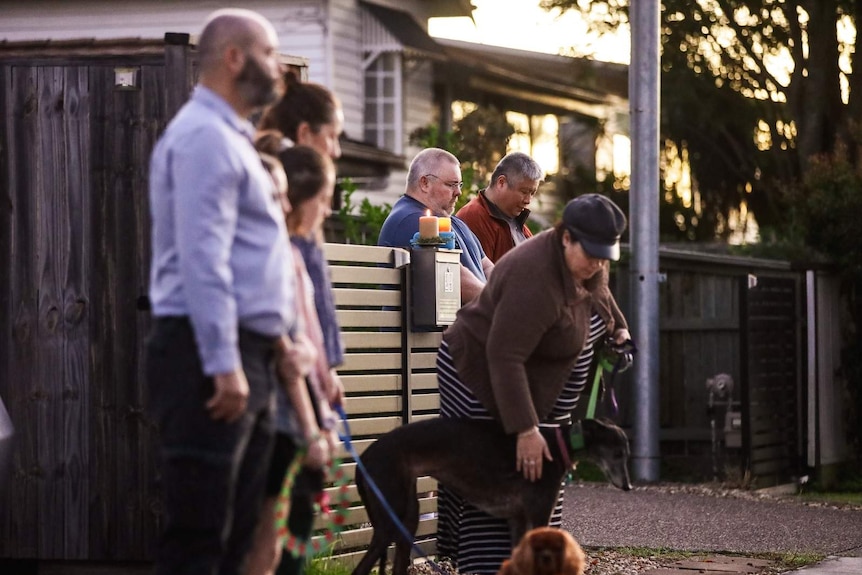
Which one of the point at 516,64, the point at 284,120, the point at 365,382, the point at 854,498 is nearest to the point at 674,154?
the point at 516,64

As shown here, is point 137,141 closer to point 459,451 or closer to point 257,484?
point 459,451

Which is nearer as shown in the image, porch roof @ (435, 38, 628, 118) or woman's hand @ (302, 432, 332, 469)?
woman's hand @ (302, 432, 332, 469)

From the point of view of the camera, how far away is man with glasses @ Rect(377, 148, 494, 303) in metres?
7.66

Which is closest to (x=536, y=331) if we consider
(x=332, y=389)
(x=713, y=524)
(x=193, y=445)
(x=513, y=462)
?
(x=513, y=462)

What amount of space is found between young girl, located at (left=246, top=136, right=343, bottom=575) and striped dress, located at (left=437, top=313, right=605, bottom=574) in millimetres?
1362

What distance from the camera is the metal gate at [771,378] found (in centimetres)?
1275

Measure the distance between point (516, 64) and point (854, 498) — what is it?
22.3 m

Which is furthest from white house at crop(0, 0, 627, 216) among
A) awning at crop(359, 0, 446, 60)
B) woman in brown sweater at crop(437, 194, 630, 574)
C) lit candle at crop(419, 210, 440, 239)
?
woman in brown sweater at crop(437, 194, 630, 574)

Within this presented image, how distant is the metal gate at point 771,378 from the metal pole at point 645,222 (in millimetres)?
728

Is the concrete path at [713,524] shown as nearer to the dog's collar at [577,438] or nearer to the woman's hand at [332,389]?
the dog's collar at [577,438]

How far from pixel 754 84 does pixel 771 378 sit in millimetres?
14254

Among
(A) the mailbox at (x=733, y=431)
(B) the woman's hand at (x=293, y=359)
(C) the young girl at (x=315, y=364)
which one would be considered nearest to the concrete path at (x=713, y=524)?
(A) the mailbox at (x=733, y=431)

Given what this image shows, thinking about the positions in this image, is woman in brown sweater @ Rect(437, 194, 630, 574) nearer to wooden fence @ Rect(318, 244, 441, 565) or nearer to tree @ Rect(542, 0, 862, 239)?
wooden fence @ Rect(318, 244, 441, 565)

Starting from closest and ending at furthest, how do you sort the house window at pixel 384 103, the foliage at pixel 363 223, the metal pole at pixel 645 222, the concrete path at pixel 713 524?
the concrete path at pixel 713 524 → the metal pole at pixel 645 222 → the foliage at pixel 363 223 → the house window at pixel 384 103
